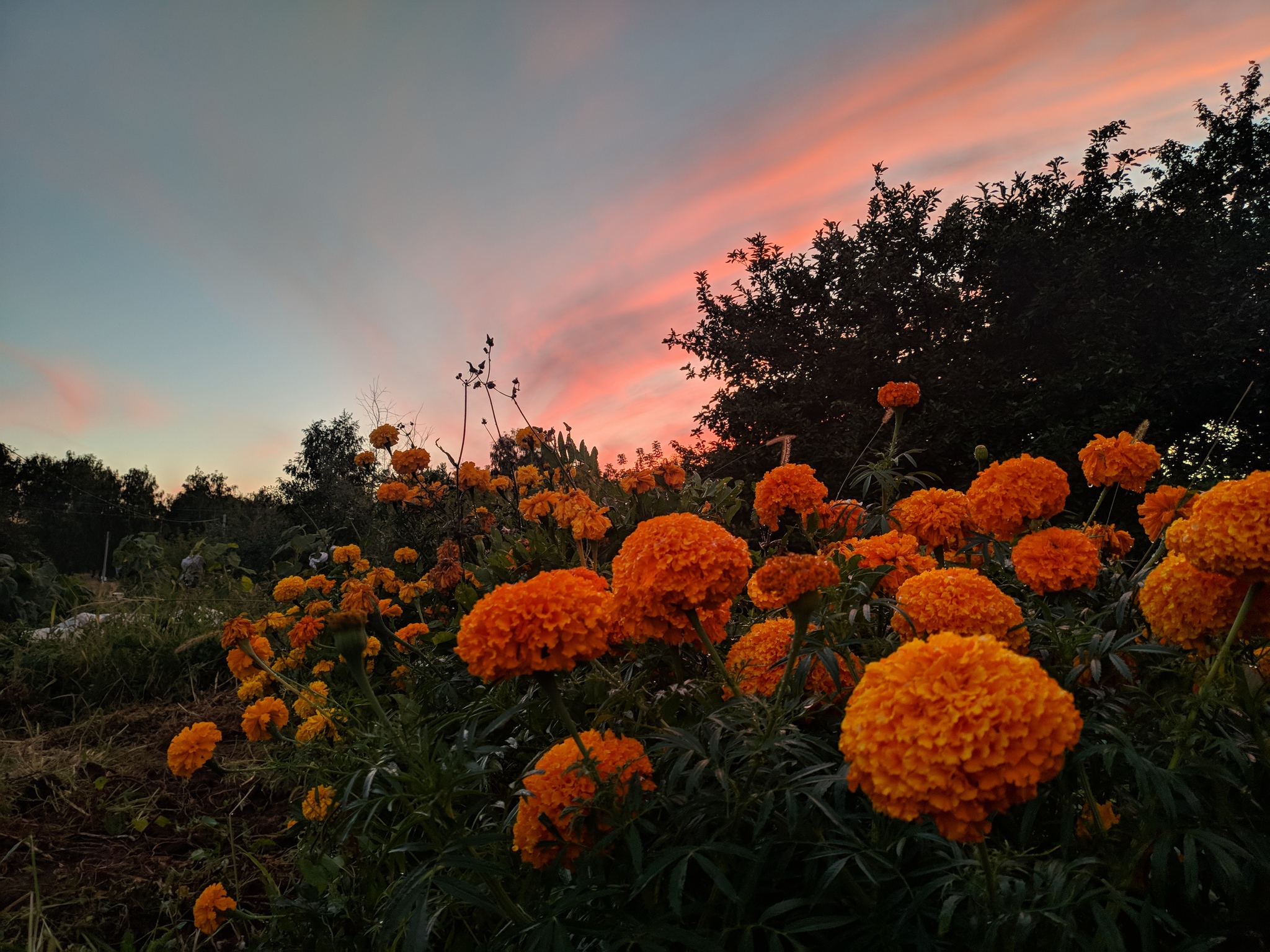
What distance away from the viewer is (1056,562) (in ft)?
4.68

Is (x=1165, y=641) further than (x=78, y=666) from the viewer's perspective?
No

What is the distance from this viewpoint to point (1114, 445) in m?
1.80

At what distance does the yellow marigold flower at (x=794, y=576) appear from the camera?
3.56 ft

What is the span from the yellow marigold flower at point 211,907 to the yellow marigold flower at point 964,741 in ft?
7.21

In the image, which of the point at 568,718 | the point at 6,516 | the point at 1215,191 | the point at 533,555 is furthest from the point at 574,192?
the point at 6,516

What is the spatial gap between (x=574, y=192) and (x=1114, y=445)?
432 cm

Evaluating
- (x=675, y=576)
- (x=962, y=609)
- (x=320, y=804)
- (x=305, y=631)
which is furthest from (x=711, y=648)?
(x=305, y=631)

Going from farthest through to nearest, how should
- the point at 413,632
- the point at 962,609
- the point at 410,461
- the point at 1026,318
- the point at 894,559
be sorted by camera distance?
the point at 1026,318 → the point at 410,461 → the point at 413,632 → the point at 894,559 → the point at 962,609

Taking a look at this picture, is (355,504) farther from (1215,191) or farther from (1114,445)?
(1215,191)

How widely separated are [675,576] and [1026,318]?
11084 mm

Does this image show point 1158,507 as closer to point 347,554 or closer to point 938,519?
point 938,519

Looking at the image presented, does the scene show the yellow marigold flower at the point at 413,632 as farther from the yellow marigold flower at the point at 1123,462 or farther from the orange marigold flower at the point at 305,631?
the yellow marigold flower at the point at 1123,462

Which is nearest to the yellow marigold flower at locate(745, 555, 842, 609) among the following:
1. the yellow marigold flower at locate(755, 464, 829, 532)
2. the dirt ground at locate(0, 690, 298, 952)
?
the yellow marigold flower at locate(755, 464, 829, 532)

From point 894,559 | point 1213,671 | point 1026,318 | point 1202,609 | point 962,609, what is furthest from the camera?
point 1026,318
